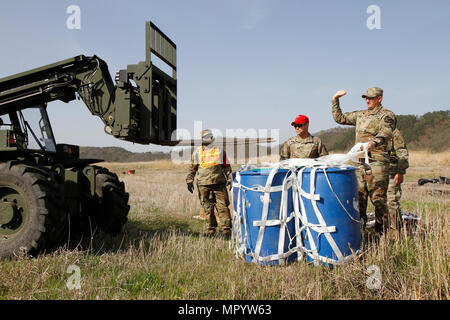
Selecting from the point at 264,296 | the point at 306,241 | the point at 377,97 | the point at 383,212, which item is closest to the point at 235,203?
the point at 306,241

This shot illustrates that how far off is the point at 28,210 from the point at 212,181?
125 inches

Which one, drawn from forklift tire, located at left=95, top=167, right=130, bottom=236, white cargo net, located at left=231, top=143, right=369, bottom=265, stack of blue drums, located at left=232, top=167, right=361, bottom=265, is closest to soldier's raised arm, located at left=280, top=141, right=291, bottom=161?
white cargo net, located at left=231, top=143, right=369, bottom=265

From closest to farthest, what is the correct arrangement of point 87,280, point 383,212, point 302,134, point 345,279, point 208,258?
point 345,279 → point 87,280 → point 208,258 → point 383,212 → point 302,134

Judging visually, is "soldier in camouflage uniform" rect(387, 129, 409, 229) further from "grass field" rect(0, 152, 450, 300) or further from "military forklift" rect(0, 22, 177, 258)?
"military forklift" rect(0, 22, 177, 258)

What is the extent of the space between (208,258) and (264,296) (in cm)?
126

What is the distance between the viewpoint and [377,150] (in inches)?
189

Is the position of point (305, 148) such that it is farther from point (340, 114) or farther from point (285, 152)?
point (340, 114)

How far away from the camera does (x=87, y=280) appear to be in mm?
3330

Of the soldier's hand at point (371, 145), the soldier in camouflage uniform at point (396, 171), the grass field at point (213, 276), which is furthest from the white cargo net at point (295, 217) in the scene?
the soldier in camouflage uniform at point (396, 171)

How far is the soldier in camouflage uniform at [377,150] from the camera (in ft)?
15.6

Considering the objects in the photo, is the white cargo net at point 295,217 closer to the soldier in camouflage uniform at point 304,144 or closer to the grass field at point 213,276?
the grass field at point 213,276

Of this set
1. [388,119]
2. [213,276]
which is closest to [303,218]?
[213,276]
